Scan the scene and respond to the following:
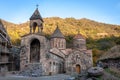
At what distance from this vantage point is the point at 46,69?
109 feet

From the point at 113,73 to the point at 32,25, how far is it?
76.0 feet

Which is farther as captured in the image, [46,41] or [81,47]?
[81,47]

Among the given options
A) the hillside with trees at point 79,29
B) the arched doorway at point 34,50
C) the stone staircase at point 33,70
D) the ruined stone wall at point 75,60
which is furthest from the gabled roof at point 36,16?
the hillside with trees at point 79,29

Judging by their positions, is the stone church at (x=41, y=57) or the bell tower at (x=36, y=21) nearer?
the stone church at (x=41, y=57)

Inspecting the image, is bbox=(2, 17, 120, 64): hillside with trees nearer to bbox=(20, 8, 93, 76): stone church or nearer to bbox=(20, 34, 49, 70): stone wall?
bbox=(20, 8, 93, 76): stone church

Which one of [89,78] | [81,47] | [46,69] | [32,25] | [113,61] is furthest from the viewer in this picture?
[81,47]

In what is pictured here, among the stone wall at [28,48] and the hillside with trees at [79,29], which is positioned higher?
the hillside with trees at [79,29]

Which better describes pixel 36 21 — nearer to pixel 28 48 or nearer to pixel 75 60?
pixel 28 48

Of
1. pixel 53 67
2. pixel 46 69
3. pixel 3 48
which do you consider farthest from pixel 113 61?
pixel 3 48

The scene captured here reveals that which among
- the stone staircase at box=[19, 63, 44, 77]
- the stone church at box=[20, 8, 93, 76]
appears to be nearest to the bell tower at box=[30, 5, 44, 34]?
the stone church at box=[20, 8, 93, 76]

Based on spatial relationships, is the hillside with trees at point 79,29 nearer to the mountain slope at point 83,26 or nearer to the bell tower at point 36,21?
the mountain slope at point 83,26

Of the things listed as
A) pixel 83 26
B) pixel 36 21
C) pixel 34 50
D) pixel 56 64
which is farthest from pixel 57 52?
pixel 83 26

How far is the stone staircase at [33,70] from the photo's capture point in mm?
32188

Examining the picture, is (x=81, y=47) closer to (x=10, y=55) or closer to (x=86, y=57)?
(x=86, y=57)
